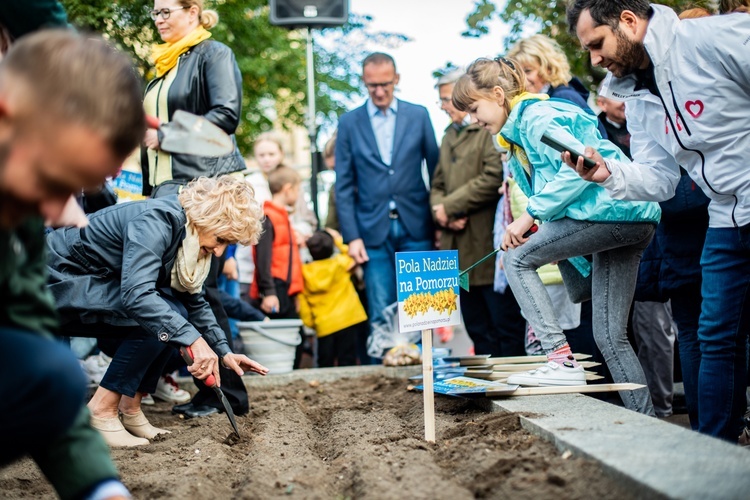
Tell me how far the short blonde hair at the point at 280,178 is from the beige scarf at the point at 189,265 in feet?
10.2

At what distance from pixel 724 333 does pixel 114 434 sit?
9.20ft

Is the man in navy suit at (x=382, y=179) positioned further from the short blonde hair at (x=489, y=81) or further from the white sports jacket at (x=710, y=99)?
the white sports jacket at (x=710, y=99)

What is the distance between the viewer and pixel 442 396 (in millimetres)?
4605

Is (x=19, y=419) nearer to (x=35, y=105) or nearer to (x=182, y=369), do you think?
(x=35, y=105)

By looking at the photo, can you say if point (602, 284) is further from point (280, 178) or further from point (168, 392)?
point (280, 178)

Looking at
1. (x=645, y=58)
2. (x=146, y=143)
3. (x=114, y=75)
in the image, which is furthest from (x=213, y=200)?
(x=114, y=75)

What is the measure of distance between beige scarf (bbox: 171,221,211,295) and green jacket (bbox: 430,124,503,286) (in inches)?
86.7

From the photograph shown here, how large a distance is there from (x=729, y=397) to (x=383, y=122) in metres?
3.86

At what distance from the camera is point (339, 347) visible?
713cm

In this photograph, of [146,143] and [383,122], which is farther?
[383,122]

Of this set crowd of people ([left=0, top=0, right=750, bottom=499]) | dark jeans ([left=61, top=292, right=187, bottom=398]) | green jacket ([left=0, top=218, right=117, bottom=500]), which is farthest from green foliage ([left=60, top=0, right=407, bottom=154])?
green jacket ([left=0, top=218, right=117, bottom=500])

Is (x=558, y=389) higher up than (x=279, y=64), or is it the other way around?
(x=279, y=64)

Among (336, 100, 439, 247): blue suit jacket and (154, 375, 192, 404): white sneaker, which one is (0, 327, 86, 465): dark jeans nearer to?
(154, 375, 192, 404): white sneaker

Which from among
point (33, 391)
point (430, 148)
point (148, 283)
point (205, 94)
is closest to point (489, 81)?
point (205, 94)
